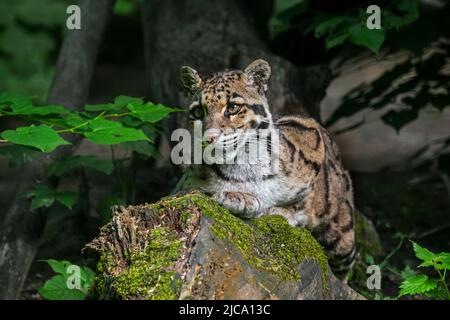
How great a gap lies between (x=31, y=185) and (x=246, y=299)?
12.6 feet

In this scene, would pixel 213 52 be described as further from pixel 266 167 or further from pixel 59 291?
pixel 59 291

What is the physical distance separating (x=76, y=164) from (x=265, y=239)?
2.67 m

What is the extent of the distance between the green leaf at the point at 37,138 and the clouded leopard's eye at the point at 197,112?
4.25 feet

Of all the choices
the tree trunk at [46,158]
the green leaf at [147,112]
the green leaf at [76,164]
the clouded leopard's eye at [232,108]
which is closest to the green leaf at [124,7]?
the tree trunk at [46,158]

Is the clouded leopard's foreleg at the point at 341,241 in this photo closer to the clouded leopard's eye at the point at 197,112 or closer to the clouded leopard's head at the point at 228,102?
the clouded leopard's head at the point at 228,102

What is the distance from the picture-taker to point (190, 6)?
31.5ft

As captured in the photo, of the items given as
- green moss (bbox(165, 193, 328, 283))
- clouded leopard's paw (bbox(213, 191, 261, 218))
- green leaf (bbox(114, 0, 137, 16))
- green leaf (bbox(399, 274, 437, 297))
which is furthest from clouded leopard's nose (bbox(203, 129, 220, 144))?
green leaf (bbox(114, 0, 137, 16))

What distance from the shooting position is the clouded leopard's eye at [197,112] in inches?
250

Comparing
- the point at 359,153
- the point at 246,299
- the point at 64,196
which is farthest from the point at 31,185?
the point at 359,153

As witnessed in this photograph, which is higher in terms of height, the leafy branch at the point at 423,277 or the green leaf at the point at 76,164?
the green leaf at the point at 76,164

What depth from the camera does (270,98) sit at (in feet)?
29.7

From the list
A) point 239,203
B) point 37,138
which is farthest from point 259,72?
point 37,138
